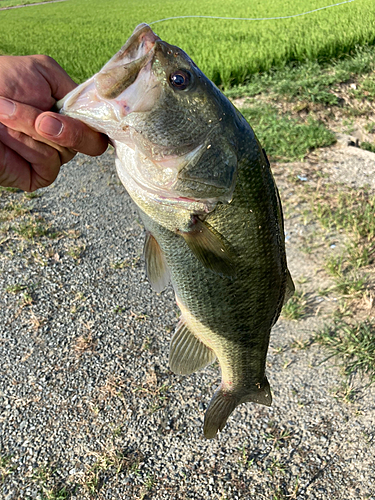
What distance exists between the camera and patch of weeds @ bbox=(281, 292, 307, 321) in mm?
3387

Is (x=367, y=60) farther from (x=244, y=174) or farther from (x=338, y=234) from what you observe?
(x=244, y=174)

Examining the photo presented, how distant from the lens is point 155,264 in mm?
1645

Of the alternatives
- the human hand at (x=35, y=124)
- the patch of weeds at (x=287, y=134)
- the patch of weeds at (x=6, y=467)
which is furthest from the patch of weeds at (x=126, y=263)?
the patch of weeds at (x=287, y=134)

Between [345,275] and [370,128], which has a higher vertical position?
[345,275]

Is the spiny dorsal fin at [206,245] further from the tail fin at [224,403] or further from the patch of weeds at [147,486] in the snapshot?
the patch of weeds at [147,486]

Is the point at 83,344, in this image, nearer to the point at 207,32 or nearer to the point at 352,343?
the point at 352,343

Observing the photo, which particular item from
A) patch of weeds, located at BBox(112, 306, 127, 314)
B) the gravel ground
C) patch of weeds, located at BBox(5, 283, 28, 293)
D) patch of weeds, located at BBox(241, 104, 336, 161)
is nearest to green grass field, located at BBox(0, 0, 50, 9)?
patch of weeds, located at BBox(241, 104, 336, 161)

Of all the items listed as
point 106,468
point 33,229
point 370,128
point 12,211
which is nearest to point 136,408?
point 106,468

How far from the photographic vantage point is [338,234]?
4.18 meters

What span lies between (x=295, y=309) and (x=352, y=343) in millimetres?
501

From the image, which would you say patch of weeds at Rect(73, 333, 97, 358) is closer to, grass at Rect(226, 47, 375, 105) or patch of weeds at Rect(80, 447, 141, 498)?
patch of weeds at Rect(80, 447, 141, 498)

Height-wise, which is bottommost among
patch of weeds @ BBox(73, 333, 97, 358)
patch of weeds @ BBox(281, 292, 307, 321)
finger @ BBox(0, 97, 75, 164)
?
patch of weeds @ BBox(281, 292, 307, 321)

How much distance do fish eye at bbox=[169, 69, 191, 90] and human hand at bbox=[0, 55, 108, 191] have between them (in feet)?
1.05

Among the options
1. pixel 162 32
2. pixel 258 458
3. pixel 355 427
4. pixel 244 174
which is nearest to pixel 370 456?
pixel 355 427
